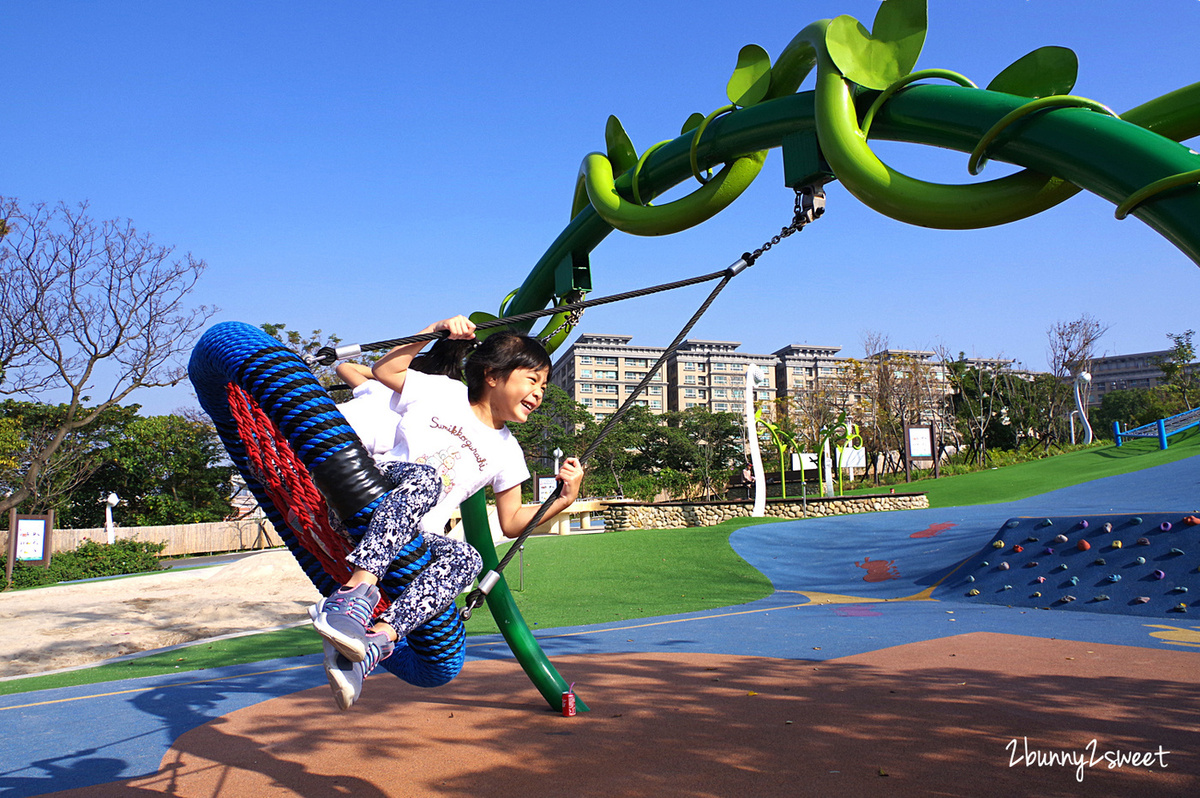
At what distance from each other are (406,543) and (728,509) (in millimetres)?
22325

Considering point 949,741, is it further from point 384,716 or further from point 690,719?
point 384,716

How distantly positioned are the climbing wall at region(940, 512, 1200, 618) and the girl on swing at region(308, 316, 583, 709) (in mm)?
8776

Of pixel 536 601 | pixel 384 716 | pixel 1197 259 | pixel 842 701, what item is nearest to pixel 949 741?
pixel 842 701

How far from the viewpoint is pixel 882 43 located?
7.67 feet

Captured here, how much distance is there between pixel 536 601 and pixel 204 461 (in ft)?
93.6

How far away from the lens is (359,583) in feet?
7.20

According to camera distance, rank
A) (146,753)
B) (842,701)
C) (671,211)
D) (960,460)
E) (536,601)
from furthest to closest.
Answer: (960,460) → (536,601) → (842,701) → (146,753) → (671,211)

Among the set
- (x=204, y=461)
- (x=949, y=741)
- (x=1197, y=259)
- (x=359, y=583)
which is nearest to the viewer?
(x=1197, y=259)

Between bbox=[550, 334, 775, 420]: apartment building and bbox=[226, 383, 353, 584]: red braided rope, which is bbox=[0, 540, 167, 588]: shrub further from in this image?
bbox=[550, 334, 775, 420]: apartment building

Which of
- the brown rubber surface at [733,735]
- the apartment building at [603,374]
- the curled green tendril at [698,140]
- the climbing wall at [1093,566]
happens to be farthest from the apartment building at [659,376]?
the curled green tendril at [698,140]

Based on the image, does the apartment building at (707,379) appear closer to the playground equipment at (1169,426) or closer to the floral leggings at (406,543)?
the playground equipment at (1169,426)

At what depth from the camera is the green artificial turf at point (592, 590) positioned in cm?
796

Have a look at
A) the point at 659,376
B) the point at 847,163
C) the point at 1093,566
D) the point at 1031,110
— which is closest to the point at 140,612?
the point at 847,163
